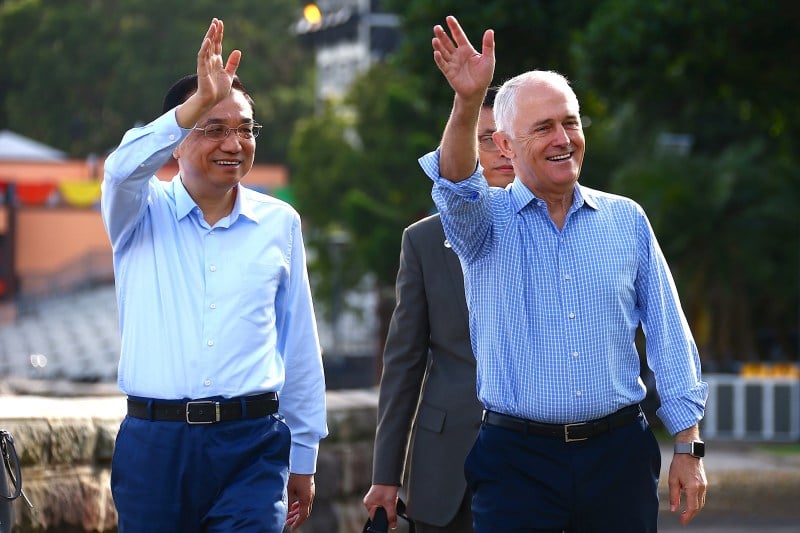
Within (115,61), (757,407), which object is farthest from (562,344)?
(115,61)

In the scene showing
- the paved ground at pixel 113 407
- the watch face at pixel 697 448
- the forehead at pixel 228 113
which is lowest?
the paved ground at pixel 113 407

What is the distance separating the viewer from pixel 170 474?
4.81m

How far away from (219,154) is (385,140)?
3400 cm

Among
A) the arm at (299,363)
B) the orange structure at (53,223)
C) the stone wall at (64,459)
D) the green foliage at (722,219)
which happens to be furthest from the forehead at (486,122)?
the orange structure at (53,223)

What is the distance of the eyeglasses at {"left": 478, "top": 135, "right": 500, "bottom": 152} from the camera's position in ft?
18.7

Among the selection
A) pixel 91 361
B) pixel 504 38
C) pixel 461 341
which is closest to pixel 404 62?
pixel 504 38

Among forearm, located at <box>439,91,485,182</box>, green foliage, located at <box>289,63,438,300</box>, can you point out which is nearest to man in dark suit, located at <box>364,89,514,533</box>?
forearm, located at <box>439,91,485,182</box>

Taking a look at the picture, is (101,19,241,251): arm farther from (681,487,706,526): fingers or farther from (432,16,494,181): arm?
(681,487,706,526): fingers

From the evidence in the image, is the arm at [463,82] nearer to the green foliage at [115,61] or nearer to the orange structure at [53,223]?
the orange structure at [53,223]

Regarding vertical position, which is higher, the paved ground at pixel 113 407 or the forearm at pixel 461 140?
the forearm at pixel 461 140

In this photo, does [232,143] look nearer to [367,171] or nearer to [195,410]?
[195,410]

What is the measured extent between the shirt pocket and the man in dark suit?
28.4 inches

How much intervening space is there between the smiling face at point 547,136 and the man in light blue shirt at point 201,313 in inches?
30.9

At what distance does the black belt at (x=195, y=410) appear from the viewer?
15.9 feet
